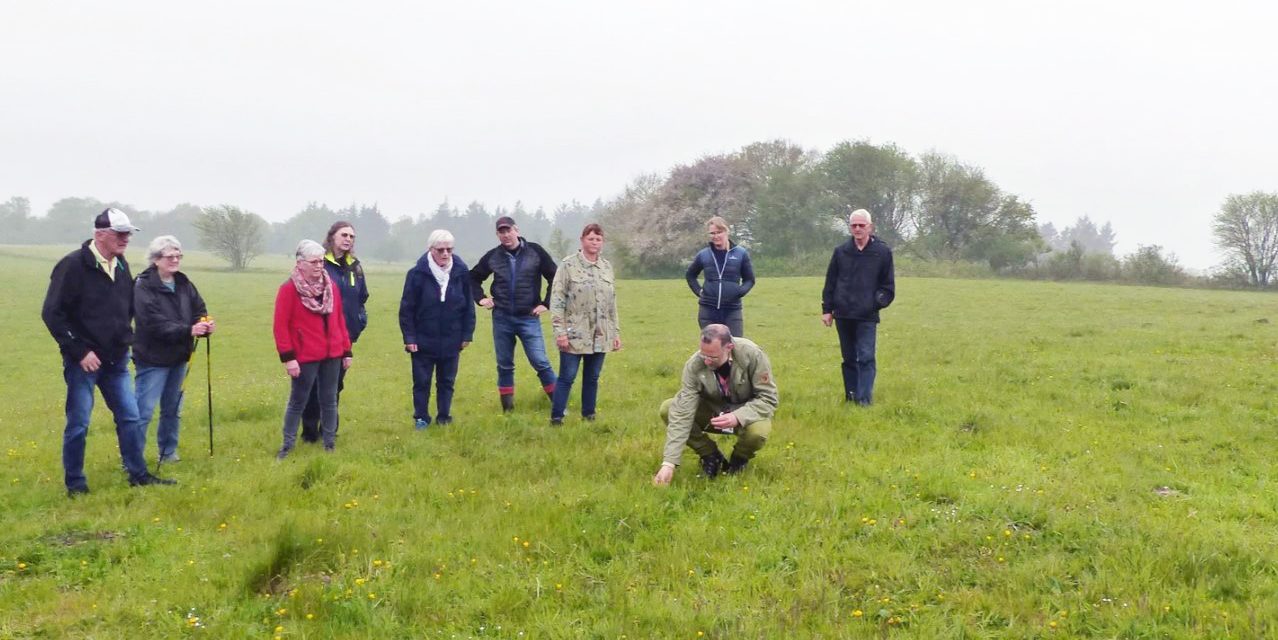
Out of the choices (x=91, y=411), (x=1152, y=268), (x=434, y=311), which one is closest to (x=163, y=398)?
(x=91, y=411)

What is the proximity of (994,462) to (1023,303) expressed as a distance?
23.7 meters

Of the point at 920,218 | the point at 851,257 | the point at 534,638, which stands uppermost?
the point at 920,218

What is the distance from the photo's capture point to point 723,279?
9273mm

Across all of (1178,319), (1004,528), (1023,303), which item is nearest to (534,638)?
(1004,528)

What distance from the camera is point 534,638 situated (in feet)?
13.5

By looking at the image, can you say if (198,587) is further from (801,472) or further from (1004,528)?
(1004,528)

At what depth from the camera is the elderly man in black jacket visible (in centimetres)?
924

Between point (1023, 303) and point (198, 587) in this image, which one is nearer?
point (198, 587)

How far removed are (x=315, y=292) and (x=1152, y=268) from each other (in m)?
50.2

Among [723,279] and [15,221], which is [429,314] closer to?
[723,279]

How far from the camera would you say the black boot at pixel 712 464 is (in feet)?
21.9

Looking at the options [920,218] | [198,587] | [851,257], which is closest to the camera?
[198,587]

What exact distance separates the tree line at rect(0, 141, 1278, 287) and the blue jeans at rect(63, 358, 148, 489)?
154ft

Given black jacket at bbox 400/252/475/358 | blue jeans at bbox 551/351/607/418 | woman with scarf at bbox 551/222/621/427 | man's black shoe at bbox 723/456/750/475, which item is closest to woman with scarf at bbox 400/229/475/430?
black jacket at bbox 400/252/475/358
